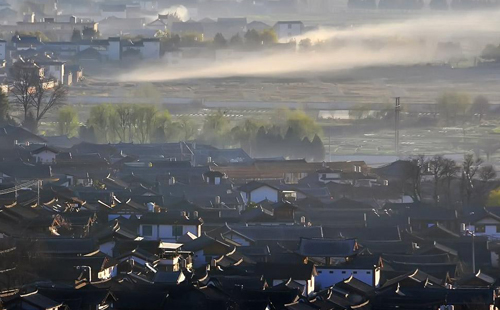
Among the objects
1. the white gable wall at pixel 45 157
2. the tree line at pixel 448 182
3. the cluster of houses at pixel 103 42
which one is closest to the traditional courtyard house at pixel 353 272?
the tree line at pixel 448 182

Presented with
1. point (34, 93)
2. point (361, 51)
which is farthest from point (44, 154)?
point (361, 51)

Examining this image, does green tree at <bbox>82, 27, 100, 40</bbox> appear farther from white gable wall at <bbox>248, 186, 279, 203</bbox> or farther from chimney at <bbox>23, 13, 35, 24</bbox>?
white gable wall at <bbox>248, 186, 279, 203</bbox>

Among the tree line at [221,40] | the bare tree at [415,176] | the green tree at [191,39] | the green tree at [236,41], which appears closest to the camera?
the bare tree at [415,176]

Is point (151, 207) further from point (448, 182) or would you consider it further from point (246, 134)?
point (246, 134)

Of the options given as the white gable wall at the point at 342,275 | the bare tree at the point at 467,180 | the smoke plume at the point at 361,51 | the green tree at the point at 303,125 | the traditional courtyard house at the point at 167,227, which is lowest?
the white gable wall at the point at 342,275

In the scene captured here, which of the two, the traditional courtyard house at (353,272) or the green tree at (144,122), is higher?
the green tree at (144,122)

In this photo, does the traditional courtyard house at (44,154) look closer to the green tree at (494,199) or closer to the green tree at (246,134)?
the green tree at (246,134)

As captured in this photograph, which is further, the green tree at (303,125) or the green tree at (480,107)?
the green tree at (480,107)
